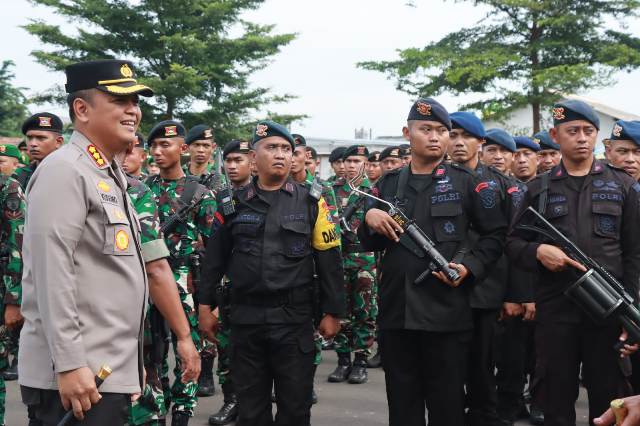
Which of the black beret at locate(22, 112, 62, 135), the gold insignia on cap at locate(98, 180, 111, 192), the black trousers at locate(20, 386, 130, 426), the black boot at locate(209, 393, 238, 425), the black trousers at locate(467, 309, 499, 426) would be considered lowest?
the black boot at locate(209, 393, 238, 425)

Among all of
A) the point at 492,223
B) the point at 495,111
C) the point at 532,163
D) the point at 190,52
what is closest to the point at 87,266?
the point at 492,223

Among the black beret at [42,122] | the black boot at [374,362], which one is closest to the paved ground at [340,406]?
the black boot at [374,362]

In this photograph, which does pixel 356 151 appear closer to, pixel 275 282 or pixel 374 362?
pixel 374 362

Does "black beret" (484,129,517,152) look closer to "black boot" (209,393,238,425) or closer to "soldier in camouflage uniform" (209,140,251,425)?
"soldier in camouflage uniform" (209,140,251,425)

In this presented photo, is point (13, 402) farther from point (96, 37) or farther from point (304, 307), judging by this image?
point (96, 37)

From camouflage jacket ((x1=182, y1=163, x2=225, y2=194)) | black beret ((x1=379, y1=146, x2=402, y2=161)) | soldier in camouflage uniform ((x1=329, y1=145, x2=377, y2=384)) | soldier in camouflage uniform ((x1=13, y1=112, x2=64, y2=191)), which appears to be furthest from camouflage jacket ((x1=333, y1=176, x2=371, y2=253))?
soldier in camouflage uniform ((x1=13, y1=112, x2=64, y2=191))

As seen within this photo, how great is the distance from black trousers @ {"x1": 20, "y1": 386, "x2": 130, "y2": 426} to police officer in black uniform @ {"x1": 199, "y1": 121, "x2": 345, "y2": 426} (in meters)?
1.72

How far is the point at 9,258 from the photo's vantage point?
207 inches

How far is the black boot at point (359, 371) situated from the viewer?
24.3ft

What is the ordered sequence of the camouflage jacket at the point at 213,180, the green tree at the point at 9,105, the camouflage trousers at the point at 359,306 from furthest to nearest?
1. the green tree at the point at 9,105
2. the camouflage trousers at the point at 359,306
3. the camouflage jacket at the point at 213,180

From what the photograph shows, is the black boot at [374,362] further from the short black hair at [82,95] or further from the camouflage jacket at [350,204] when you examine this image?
the short black hair at [82,95]

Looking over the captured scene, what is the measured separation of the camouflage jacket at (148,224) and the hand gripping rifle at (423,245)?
4.65 feet

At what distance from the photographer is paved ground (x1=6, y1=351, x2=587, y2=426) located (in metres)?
6.10

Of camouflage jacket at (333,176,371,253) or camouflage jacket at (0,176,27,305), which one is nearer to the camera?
camouflage jacket at (0,176,27,305)
